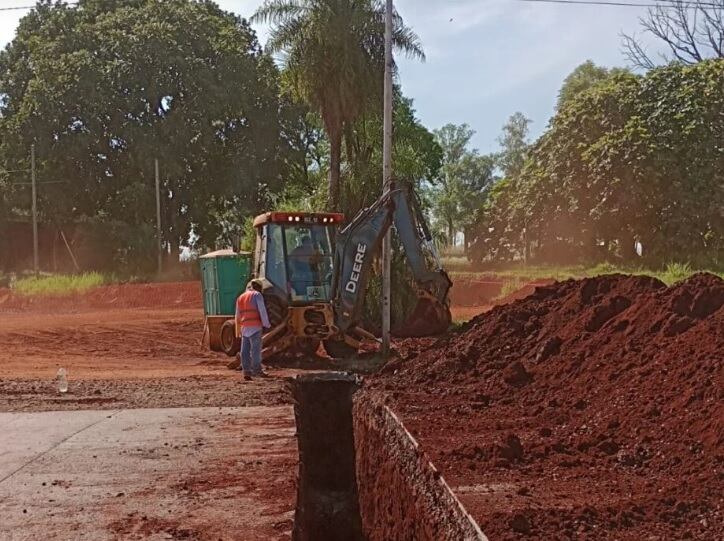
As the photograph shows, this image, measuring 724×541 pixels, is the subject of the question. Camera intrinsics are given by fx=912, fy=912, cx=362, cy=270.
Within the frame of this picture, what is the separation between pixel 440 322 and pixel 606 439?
951 centimetres

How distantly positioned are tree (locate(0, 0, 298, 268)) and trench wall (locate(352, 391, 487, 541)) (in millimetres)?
32081

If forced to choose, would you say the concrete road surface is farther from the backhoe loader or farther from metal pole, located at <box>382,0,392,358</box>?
metal pole, located at <box>382,0,392,358</box>

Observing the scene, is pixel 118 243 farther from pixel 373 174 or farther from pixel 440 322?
pixel 440 322

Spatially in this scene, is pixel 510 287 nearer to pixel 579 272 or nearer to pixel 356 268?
pixel 579 272

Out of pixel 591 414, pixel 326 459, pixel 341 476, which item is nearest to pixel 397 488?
pixel 341 476

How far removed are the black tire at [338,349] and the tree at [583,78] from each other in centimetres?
3472

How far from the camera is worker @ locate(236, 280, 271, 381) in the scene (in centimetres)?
1433

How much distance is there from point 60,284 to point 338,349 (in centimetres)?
2435

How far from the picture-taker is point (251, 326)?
14.3 m

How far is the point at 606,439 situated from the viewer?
5.93 m

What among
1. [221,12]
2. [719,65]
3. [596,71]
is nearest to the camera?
[719,65]

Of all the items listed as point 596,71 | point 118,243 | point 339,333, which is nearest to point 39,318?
point 118,243

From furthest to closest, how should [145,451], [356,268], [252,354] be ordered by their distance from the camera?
[356,268]
[252,354]
[145,451]

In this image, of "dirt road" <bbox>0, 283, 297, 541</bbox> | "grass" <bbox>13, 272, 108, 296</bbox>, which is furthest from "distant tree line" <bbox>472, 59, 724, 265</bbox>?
"grass" <bbox>13, 272, 108, 296</bbox>
